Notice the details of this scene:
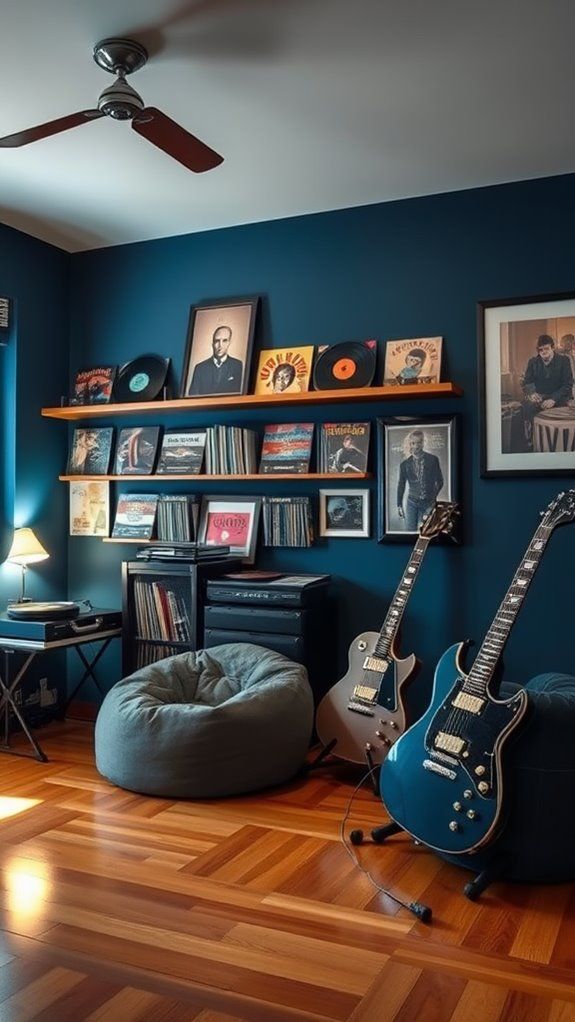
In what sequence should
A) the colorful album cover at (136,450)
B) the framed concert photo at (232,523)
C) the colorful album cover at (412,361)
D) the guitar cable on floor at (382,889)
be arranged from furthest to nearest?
1. the colorful album cover at (136,450)
2. the framed concert photo at (232,523)
3. the colorful album cover at (412,361)
4. the guitar cable on floor at (382,889)

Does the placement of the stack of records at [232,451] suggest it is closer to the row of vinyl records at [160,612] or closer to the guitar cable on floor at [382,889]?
the row of vinyl records at [160,612]

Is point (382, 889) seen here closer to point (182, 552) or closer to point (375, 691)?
point (375, 691)

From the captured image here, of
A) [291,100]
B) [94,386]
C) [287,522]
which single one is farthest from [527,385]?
Answer: [94,386]

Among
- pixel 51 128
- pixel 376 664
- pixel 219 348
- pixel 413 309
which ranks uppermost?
pixel 51 128

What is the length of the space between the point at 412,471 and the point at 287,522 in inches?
26.0

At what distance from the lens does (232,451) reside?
4.17m

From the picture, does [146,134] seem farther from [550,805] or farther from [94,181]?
[550,805]

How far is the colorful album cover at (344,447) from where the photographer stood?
3.97m

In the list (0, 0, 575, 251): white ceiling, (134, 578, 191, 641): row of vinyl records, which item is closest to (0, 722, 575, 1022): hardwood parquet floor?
(134, 578, 191, 641): row of vinyl records

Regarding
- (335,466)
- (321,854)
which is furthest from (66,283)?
(321,854)

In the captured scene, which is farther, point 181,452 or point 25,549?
point 181,452

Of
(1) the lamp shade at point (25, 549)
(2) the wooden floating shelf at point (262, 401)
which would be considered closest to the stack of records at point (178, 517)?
(2) the wooden floating shelf at point (262, 401)

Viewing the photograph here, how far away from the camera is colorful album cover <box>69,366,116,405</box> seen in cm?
457

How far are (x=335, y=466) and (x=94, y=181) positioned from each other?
166 cm
